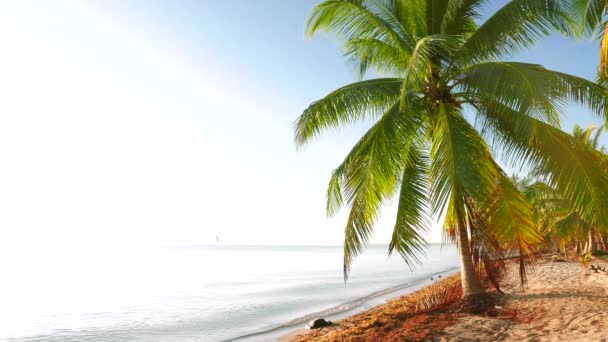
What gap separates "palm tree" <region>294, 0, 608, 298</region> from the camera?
23.5 ft

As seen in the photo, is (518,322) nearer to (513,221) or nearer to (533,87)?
(513,221)

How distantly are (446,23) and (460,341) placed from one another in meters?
7.72

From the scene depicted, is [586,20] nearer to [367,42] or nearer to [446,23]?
[446,23]

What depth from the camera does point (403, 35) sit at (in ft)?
33.9

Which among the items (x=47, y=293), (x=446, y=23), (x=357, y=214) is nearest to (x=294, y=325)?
(x=357, y=214)

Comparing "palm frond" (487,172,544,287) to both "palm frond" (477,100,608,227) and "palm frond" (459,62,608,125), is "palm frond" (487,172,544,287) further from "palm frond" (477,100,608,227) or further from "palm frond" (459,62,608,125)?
"palm frond" (459,62,608,125)

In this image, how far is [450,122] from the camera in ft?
26.8

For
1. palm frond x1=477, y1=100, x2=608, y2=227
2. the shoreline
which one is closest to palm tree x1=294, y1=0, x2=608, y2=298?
palm frond x1=477, y1=100, x2=608, y2=227

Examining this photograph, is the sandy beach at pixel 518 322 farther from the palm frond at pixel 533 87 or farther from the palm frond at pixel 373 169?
the palm frond at pixel 533 87

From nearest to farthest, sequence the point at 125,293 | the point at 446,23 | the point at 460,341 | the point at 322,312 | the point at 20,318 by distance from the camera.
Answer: the point at 460,341 < the point at 446,23 < the point at 322,312 < the point at 20,318 < the point at 125,293

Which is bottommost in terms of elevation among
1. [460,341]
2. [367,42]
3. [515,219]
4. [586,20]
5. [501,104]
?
[460,341]

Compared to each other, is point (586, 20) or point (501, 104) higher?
point (586, 20)

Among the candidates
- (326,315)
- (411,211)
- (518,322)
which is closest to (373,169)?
(411,211)

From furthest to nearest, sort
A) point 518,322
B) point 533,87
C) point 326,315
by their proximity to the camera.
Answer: point 326,315
point 518,322
point 533,87
